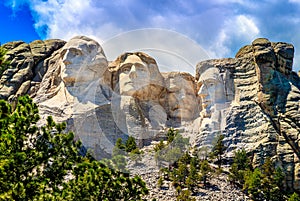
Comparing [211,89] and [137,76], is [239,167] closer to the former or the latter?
[211,89]

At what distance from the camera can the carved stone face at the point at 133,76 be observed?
43375 mm

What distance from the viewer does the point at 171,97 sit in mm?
Answer: 46281

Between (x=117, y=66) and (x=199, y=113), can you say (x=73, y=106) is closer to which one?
(x=117, y=66)

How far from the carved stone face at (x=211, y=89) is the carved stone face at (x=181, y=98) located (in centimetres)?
190

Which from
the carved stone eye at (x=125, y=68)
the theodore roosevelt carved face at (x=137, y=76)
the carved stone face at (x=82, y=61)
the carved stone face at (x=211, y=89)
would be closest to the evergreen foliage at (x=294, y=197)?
the carved stone face at (x=211, y=89)

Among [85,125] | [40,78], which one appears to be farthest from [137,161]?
[40,78]

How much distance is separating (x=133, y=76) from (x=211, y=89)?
7197mm

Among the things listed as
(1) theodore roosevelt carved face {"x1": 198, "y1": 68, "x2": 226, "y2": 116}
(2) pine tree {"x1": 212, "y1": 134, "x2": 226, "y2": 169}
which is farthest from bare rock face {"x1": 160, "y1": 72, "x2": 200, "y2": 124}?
(2) pine tree {"x1": 212, "y1": 134, "x2": 226, "y2": 169}

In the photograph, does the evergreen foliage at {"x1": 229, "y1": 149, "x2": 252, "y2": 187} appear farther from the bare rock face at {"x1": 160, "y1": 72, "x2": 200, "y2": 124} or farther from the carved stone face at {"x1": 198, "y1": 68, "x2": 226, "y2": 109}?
the bare rock face at {"x1": 160, "y1": 72, "x2": 200, "y2": 124}

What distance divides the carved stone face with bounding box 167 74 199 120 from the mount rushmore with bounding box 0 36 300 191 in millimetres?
96

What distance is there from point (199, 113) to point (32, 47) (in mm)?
18696

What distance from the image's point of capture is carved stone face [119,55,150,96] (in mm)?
43375

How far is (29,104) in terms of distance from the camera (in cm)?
1984

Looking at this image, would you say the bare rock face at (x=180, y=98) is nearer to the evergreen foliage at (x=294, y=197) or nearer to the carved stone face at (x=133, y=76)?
the carved stone face at (x=133, y=76)
